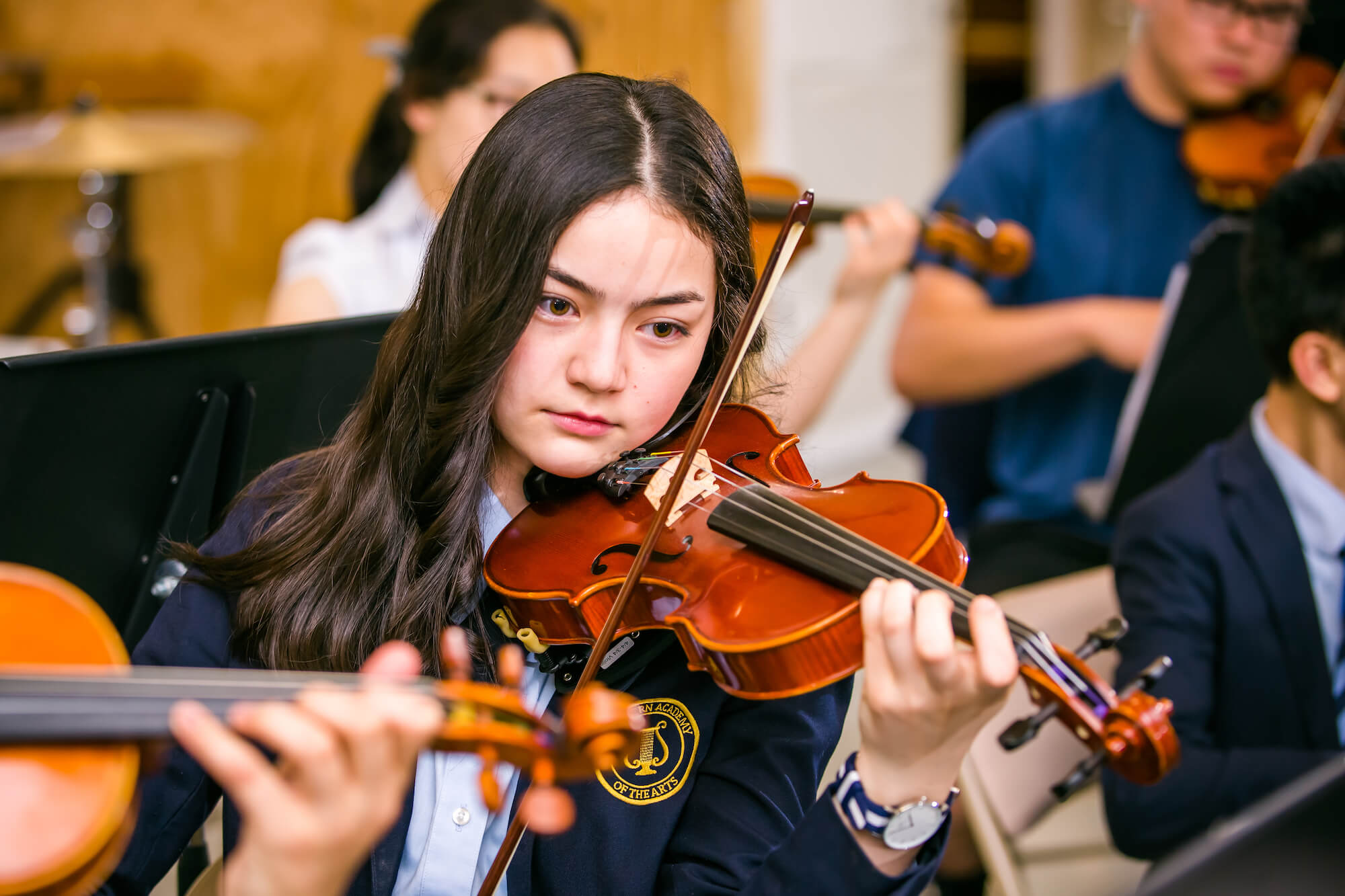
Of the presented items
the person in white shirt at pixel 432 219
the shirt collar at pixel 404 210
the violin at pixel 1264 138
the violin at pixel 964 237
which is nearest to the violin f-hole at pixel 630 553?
the person in white shirt at pixel 432 219

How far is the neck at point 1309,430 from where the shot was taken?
4.05 feet

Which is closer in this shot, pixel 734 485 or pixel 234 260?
pixel 734 485

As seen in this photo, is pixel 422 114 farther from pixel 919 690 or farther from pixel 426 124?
pixel 919 690

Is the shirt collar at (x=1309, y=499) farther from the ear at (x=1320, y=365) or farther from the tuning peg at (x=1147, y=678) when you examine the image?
the tuning peg at (x=1147, y=678)

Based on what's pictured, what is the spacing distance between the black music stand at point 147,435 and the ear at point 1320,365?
0.95 m

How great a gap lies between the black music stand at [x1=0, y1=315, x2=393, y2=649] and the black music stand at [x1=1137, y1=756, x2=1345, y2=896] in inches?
30.8

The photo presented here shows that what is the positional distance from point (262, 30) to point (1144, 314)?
8.50ft

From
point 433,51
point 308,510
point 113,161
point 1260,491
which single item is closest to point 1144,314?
point 1260,491

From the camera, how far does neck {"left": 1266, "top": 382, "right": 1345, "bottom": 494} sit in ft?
4.05

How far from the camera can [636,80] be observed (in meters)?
0.90

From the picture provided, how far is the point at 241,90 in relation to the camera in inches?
Answer: 131

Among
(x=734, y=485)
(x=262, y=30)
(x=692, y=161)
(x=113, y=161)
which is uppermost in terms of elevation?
(x=692, y=161)

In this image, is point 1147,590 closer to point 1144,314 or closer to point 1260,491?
point 1260,491

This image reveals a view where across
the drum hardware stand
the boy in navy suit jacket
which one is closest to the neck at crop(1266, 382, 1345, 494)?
the boy in navy suit jacket
